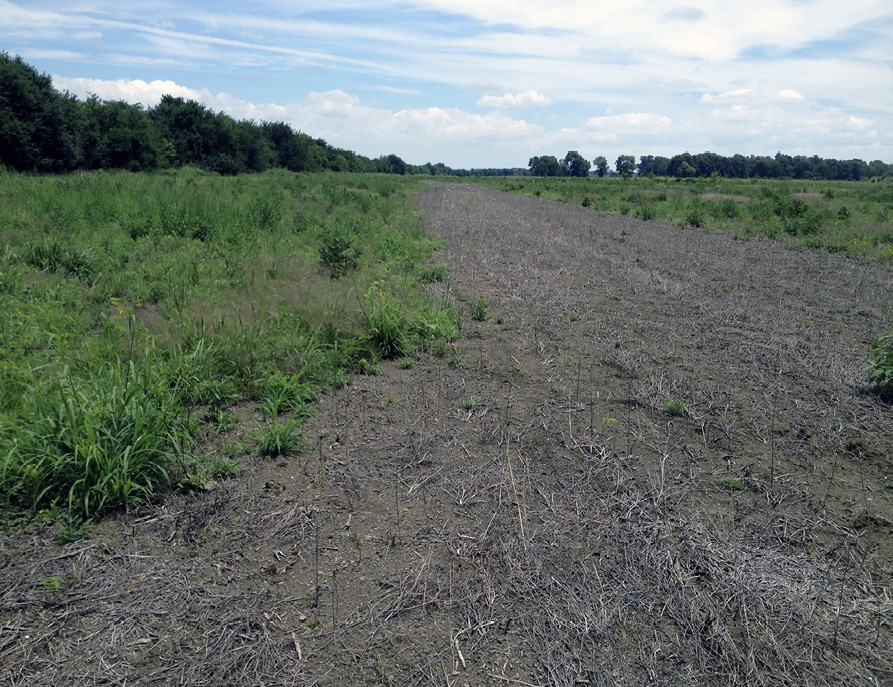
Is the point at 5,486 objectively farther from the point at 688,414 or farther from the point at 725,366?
the point at 725,366

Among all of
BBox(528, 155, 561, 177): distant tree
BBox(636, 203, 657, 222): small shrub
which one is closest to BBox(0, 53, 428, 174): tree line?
BBox(636, 203, 657, 222): small shrub

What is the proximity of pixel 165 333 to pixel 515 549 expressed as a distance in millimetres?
3650

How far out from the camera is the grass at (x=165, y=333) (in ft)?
10.2

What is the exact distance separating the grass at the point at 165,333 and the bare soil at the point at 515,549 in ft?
0.94

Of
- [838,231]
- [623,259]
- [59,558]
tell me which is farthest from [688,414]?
[838,231]

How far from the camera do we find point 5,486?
3.02m

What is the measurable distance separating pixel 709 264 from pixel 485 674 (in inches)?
402

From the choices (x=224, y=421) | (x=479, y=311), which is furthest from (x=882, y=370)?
(x=224, y=421)

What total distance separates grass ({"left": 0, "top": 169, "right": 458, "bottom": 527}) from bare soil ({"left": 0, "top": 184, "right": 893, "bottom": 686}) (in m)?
0.29

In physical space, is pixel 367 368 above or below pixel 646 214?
below

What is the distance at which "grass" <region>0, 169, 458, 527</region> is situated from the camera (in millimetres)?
3096

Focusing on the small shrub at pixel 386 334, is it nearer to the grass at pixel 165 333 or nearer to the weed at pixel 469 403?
the grass at pixel 165 333

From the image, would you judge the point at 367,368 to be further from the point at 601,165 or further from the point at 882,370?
the point at 601,165

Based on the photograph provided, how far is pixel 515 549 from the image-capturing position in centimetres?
276
